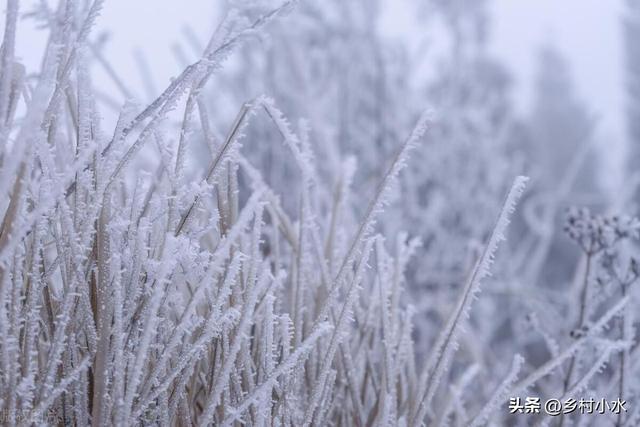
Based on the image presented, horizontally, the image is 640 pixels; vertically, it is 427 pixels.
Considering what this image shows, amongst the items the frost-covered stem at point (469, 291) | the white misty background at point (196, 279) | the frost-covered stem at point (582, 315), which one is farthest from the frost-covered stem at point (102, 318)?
the frost-covered stem at point (582, 315)

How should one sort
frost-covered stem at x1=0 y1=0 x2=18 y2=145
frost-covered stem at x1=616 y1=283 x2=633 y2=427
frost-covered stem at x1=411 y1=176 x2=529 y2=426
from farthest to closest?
frost-covered stem at x1=616 y1=283 x2=633 y2=427
frost-covered stem at x1=411 y1=176 x2=529 y2=426
frost-covered stem at x1=0 y1=0 x2=18 y2=145

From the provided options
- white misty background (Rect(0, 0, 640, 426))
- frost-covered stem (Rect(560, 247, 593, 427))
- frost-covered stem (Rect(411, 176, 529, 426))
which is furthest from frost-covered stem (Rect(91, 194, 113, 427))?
frost-covered stem (Rect(560, 247, 593, 427))

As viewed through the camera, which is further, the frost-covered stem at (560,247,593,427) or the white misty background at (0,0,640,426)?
the frost-covered stem at (560,247,593,427)

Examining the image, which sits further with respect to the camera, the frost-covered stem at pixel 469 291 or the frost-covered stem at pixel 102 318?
the frost-covered stem at pixel 469 291

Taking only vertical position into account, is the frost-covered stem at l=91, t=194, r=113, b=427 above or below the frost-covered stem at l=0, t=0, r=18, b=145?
below

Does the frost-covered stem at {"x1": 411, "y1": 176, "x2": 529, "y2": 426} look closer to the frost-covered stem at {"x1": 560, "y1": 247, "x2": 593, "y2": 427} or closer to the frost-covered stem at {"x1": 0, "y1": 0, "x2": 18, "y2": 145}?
the frost-covered stem at {"x1": 560, "y1": 247, "x2": 593, "y2": 427}

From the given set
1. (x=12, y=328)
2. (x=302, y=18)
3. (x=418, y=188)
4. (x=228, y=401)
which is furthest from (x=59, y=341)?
(x=418, y=188)

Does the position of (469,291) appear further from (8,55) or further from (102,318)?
(8,55)

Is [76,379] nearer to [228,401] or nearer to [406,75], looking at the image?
[228,401]

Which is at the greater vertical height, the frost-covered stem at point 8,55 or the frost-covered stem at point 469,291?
the frost-covered stem at point 8,55

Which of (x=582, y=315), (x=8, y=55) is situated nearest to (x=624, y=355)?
(x=582, y=315)

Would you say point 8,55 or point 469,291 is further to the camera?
point 469,291

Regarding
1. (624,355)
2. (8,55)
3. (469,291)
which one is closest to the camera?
(8,55)

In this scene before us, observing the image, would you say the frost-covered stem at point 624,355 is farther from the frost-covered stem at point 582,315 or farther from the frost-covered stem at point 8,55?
the frost-covered stem at point 8,55
